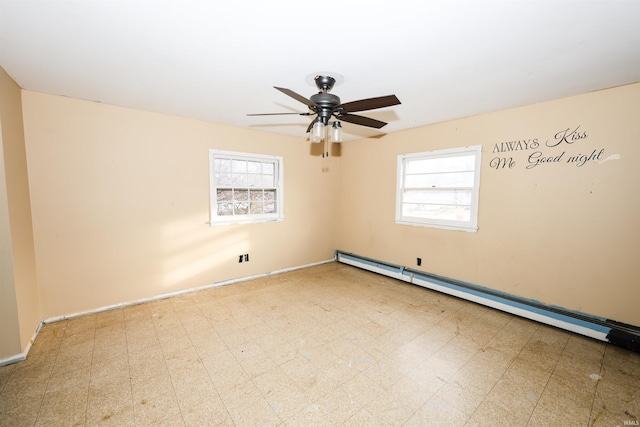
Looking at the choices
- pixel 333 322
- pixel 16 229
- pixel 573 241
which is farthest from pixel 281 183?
pixel 573 241

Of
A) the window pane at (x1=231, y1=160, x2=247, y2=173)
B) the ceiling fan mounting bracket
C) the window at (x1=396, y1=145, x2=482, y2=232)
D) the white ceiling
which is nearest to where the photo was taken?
the white ceiling

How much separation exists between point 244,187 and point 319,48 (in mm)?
2722

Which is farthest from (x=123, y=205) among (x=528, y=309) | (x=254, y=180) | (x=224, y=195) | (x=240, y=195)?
(x=528, y=309)

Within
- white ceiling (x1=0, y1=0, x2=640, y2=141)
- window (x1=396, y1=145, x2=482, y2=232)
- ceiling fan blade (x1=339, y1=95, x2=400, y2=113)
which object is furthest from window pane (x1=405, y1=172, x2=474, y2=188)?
ceiling fan blade (x1=339, y1=95, x2=400, y2=113)

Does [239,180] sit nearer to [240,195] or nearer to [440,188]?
[240,195]

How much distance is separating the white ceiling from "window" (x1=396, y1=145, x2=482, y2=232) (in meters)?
0.93

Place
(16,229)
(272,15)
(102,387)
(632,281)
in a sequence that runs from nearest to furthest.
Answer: (272,15)
(102,387)
(16,229)
(632,281)

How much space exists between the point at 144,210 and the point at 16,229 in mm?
1115

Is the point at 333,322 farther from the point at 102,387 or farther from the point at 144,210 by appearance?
the point at 144,210

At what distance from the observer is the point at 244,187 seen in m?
4.12

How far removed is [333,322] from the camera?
2.88 meters

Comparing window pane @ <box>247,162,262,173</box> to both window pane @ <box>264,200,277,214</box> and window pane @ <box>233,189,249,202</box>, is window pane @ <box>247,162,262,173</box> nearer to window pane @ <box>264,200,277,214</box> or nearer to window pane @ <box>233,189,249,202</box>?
window pane @ <box>233,189,249,202</box>

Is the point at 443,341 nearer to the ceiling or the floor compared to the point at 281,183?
nearer to the floor

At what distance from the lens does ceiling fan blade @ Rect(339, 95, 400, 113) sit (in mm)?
1812
